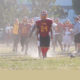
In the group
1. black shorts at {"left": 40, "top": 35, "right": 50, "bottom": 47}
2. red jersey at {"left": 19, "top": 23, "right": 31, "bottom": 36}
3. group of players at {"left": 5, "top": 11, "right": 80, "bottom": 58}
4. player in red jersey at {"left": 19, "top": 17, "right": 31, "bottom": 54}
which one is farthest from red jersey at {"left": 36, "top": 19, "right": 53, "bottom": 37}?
red jersey at {"left": 19, "top": 23, "right": 31, "bottom": 36}

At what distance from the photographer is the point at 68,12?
69250 mm

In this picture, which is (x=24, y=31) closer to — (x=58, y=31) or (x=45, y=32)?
(x=58, y=31)

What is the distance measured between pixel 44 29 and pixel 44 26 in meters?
0.12

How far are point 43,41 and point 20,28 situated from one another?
13.7ft

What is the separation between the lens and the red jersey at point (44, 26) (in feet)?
46.2

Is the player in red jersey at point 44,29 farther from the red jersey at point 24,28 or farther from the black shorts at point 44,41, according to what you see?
the red jersey at point 24,28

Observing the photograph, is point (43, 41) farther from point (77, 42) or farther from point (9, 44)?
point (9, 44)

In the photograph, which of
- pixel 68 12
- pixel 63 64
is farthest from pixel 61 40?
pixel 68 12

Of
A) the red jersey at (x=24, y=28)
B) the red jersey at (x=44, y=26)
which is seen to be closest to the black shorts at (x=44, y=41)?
the red jersey at (x=44, y=26)

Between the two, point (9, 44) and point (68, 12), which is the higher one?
point (68, 12)

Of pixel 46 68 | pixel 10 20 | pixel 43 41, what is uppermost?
pixel 10 20

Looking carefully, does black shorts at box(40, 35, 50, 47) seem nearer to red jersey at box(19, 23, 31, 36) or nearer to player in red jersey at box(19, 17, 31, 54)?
player in red jersey at box(19, 17, 31, 54)

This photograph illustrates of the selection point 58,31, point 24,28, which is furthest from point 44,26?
point 58,31

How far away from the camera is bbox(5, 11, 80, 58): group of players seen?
557 inches
